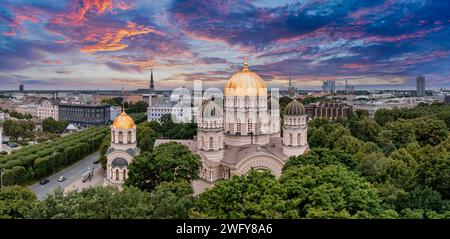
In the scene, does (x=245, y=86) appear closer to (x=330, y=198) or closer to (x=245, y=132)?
(x=245, y=132)

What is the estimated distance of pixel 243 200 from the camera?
572 centimetres

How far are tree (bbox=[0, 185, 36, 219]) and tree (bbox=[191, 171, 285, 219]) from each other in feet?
9.67

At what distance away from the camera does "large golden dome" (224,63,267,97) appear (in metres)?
12.5

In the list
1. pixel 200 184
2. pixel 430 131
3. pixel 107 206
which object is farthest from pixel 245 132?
pixel 430 131

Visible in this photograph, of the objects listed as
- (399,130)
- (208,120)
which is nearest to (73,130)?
(208,120)

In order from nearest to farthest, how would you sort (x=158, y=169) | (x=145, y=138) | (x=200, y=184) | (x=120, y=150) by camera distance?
(x=158, y=169) → (x=120, y=150) → (x=200, y=184) → (x=145, y=138)

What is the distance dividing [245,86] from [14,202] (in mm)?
7362

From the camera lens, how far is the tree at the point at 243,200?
5.18 metres

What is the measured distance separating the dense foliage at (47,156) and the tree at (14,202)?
4.43m

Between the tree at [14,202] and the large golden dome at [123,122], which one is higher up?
the large golden dome at [123,122]

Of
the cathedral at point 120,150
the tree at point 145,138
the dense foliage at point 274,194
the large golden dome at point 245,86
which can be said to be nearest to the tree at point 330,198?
the dense foliage at point 274,194

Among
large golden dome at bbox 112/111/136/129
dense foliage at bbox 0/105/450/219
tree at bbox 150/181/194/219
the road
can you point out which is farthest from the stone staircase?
tree at bbox 150/181/194/219

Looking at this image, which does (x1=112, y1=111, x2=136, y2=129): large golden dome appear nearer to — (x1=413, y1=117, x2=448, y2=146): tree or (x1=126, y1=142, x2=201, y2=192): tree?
(x1=126, y1=142, x2=201, y2=192): tree

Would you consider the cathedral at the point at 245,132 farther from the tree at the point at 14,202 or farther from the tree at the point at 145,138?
the tree at the point at 14,202
